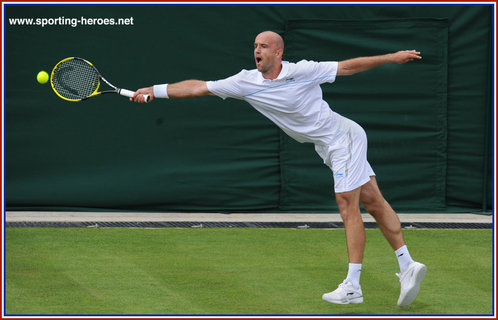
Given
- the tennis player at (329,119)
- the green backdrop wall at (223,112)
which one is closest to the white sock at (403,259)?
the tennis player at (329,119)

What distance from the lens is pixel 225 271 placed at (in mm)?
6902

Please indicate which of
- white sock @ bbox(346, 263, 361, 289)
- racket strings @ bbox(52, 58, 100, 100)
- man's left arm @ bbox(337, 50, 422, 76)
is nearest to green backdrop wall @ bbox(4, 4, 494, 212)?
racket strings @ bbox(52, 58, 100, 100)

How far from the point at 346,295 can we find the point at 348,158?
85cm

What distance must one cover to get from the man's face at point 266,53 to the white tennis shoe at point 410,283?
1.50 meters

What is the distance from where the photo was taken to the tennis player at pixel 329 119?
19.7 ft

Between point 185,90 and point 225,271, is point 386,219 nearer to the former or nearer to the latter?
point 225,271

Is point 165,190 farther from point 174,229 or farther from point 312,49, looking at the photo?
point 312,49

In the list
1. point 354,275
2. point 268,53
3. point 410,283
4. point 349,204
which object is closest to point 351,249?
point 354,275

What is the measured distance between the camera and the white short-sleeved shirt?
604 centimetres

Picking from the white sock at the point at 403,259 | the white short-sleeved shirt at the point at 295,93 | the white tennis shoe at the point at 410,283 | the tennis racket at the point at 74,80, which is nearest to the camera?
the white tennis shoe at the point at 410,283

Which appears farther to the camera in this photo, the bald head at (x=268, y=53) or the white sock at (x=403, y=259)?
the white sock at (x=403, y=259)

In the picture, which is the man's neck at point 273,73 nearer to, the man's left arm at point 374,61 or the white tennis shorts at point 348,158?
the man's left arm at point 374,61

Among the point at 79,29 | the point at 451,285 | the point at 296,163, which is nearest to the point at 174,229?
the point at 296,163

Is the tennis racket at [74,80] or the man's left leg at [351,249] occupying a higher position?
the tennis racket at [74,80]
